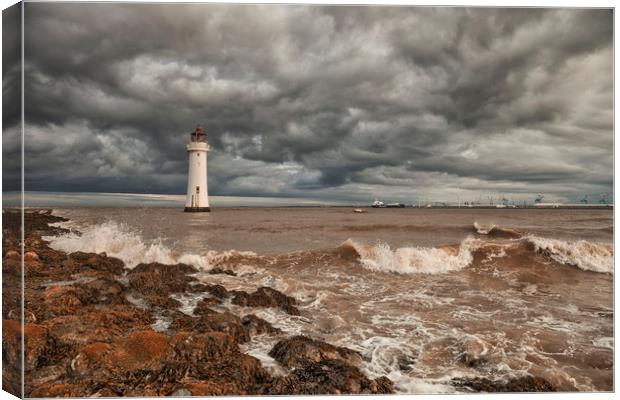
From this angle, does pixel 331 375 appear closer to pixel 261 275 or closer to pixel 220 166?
pixel 261 275

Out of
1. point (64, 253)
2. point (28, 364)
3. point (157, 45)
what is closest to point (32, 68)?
point (157, 45)

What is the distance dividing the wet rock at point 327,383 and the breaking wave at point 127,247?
2112 mm

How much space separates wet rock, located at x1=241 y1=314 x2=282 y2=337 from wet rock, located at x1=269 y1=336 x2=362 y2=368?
240 mm

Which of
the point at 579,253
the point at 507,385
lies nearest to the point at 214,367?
the point at 507,385

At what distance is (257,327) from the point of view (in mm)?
2953

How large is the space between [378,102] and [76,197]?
325 cm

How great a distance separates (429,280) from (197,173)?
2.94 meters

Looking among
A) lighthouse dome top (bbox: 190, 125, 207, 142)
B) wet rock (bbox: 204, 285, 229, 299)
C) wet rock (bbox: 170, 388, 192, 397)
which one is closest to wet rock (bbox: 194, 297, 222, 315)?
wet rock (bbox: 204, 285, 229, 299)

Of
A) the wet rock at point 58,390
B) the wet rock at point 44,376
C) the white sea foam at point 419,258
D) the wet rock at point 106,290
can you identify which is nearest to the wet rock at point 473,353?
the white sea foam at point 419,258

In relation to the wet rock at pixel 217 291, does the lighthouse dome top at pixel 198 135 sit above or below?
above

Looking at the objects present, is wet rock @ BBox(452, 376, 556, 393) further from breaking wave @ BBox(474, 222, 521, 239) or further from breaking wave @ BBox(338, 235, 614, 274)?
breaking wave @ BBox(474, 222, 521, 239)

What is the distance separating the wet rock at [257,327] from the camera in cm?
293

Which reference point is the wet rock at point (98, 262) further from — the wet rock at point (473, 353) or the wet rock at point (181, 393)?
the wet rock at point (473, 353)

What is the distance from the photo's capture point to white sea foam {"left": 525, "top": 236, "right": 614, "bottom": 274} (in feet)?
10.9
